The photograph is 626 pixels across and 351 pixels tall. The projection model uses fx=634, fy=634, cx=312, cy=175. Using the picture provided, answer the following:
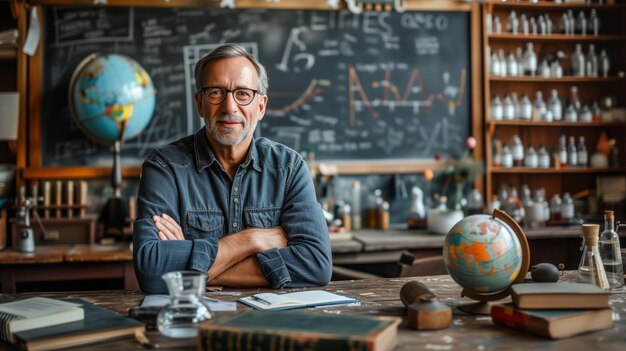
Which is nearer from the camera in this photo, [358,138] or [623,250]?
[623,250]

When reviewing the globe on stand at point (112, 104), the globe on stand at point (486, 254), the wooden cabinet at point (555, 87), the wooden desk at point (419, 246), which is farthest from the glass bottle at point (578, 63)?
the globe on stand at point (486, 254)

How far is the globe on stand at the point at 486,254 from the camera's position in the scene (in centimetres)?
155

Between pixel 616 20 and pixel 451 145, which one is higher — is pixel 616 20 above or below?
above

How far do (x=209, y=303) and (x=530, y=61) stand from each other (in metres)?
3.70

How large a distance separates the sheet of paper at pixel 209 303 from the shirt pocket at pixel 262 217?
1.84ft

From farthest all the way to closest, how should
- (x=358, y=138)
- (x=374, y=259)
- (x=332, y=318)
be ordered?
(x=358, y=138)
(x=374, y=259)
(x=332, y=318)

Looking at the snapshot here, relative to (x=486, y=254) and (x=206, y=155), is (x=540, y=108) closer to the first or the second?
(x=206, y=155)

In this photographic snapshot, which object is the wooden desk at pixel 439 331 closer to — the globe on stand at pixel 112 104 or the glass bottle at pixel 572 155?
the globe on stand at pixel 112 104

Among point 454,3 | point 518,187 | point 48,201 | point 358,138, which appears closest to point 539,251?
point 518,187

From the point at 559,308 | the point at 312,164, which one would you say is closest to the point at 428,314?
the point at 559,308

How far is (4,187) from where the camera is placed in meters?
4.07

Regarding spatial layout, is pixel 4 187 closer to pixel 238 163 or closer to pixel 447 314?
pixel 238 163

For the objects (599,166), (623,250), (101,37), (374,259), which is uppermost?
(101,37)

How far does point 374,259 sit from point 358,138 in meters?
1.07
